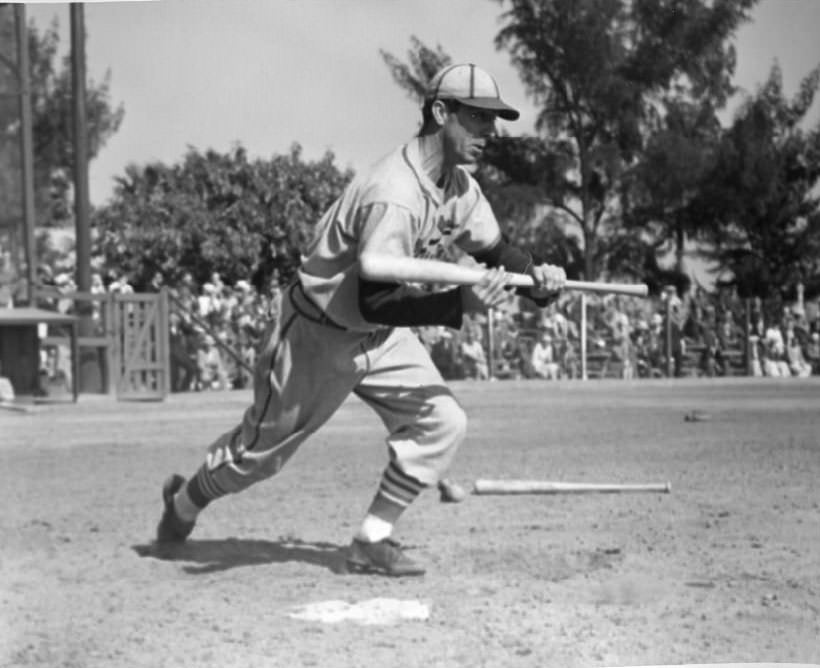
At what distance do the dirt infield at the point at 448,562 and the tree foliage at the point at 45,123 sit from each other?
1343 mm

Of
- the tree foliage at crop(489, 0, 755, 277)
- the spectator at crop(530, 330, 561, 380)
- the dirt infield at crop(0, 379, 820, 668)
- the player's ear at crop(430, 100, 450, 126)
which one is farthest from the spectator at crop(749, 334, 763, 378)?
the player's ear at crop(430, 100, 450, 126)

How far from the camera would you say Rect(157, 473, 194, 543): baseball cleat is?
414cm

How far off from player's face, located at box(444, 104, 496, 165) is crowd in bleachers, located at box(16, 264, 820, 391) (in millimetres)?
2620

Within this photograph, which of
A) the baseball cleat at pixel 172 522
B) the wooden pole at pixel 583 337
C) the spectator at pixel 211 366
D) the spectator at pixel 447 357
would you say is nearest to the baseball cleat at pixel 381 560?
the baseball cleat at pixel 172 522

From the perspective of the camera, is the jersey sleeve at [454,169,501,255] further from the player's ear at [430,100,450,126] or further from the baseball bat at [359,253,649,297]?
the baseball bat at [359,253,649,297]

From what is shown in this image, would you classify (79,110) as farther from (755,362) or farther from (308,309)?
(755,362)

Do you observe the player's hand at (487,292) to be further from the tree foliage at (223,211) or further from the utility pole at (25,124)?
the utility pole at (25,124)

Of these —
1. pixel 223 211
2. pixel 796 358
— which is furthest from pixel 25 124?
pixel 796 358

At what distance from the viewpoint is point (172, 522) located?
4176 mm

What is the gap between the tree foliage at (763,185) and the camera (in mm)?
4539

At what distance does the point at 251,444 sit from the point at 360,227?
66 cm

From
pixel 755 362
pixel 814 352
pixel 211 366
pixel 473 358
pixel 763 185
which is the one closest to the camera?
pixel 763 185

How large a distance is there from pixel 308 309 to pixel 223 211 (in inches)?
116

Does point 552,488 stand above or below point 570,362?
below
